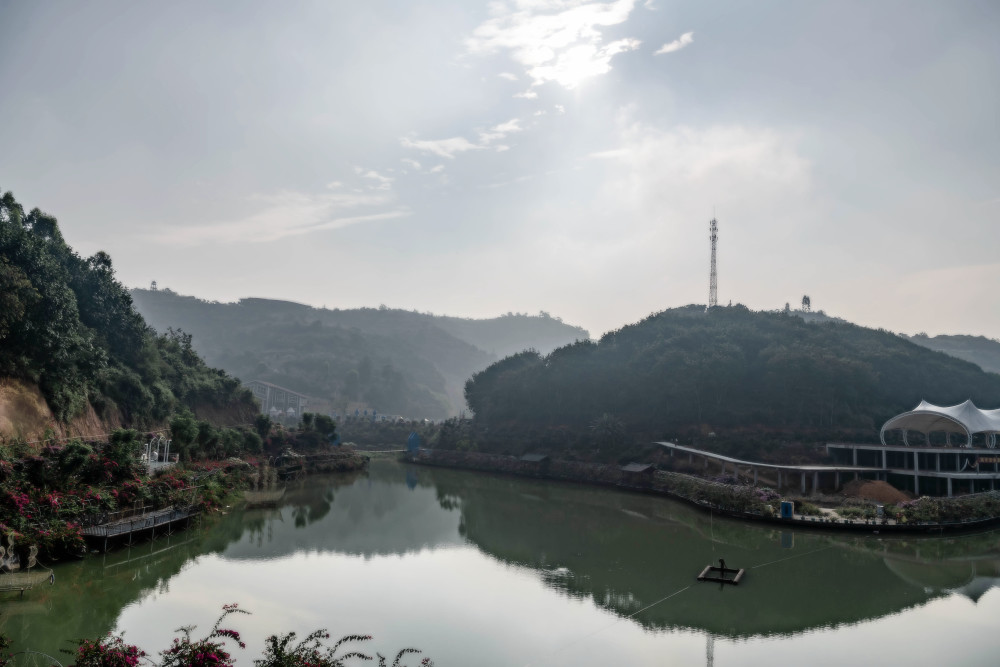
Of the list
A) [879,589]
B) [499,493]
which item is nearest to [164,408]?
[499,493]

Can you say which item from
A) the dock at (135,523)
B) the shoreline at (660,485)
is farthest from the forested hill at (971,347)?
the dock at (135,523)

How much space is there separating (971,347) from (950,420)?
108 meters

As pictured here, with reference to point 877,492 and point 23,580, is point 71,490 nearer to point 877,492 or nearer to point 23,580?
point 23,580

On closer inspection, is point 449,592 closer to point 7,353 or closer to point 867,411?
point 7,353

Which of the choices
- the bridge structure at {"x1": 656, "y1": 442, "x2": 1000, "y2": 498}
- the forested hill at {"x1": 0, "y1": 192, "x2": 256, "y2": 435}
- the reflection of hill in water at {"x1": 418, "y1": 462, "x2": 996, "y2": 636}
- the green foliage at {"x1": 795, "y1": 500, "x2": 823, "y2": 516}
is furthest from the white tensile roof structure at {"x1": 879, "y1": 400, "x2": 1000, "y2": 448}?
the forested hill at {"x1": 0, "y1": 192, "x2": 256, "y2": 435}

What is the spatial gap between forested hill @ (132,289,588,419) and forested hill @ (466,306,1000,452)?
47210 millimetres

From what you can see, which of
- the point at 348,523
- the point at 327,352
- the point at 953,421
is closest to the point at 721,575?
the point at 348,523

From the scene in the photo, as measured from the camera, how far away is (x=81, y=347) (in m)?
28.5

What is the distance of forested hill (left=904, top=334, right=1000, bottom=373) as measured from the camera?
112938 millimetres

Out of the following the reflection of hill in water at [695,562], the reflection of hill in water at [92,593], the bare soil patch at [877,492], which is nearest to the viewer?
the reflection of hill in water at [92,593]

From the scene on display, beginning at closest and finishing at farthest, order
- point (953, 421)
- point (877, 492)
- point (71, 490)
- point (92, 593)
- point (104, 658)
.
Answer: point (104, 658) → point (92, 593) → point (71, 490) → point (877, 492) → point (953, 421)

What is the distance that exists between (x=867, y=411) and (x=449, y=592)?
3736cm

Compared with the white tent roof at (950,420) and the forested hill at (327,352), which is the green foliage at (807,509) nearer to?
the white tent roof at (950,420)

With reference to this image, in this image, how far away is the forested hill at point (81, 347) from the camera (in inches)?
974
